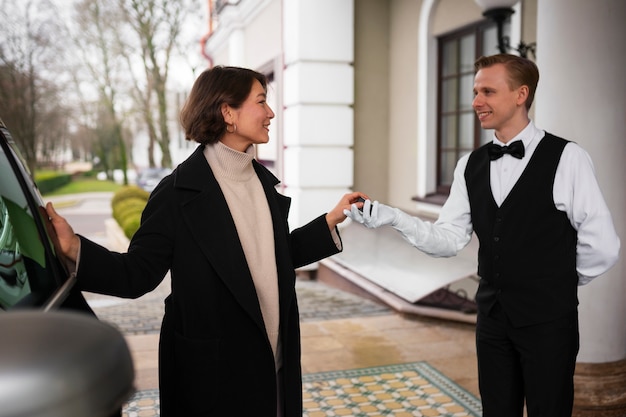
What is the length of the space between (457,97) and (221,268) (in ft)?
17.3

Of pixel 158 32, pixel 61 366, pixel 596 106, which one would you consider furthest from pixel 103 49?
pixel 61 366

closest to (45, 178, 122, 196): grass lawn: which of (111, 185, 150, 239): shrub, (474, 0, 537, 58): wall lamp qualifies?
(111, 185, 150, 239): shrub

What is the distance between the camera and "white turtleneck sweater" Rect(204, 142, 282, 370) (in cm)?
208

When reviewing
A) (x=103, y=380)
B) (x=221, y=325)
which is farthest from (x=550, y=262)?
(x=103, y=380)

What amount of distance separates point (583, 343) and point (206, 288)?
242cm

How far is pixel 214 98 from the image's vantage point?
210cm

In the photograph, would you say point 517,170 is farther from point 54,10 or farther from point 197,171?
point 54,10

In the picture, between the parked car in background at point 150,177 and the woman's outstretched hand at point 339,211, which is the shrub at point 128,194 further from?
the woman's outstretched hand at point 339,211

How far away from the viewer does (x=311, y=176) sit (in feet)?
25.2

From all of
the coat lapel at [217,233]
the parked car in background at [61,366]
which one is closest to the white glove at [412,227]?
the coat lapel at [217,233]

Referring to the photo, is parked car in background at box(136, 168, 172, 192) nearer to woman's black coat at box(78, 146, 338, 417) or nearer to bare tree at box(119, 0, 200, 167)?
bare tree at box(119, 0, 200, 167)

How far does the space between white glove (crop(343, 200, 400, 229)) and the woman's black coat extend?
56cm

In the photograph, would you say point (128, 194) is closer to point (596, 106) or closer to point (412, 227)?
point (596, 106)

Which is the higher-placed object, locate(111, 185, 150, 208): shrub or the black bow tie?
the black bow tie
